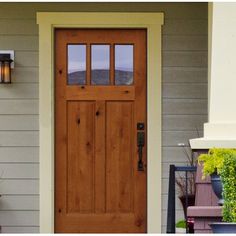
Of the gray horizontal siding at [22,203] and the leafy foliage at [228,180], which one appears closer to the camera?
the leafy foliage at [228,180]

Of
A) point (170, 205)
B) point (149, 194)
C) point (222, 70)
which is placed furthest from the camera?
Answer: point (149, 194)

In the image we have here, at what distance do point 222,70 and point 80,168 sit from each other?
2.30 meters

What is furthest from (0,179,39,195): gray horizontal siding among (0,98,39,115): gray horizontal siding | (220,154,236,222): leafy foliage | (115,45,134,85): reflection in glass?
(220,154,236,222): leafy foliage

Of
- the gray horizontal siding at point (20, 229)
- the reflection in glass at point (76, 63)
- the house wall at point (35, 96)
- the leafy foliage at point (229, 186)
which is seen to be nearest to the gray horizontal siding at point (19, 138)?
the house wall at point (35, 96)

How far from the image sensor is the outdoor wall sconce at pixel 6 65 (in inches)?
205

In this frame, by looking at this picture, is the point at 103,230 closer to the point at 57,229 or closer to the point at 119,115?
the point at 57,229

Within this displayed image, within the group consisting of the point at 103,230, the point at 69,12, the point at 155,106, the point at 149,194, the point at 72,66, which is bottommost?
the point at 103,230

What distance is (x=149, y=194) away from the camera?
17.4 ft

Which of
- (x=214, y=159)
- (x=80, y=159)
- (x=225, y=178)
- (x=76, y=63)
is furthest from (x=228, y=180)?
(x=76, y=63)

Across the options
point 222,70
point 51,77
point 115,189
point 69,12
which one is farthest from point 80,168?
point 222,70

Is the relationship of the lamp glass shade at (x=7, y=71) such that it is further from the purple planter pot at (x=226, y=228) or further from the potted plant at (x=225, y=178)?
the purple planter pot at (x=226, y=228)

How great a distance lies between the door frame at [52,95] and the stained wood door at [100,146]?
7cm

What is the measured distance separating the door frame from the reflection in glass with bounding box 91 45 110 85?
0.66 feet

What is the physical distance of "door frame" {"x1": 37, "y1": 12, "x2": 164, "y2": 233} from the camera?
17.4ft
